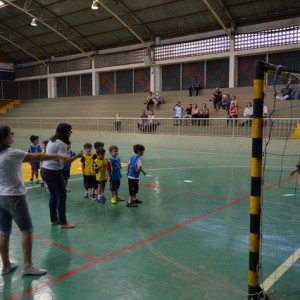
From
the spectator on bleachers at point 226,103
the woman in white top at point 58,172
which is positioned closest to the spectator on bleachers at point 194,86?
the spectator on bleachers at point 226,103

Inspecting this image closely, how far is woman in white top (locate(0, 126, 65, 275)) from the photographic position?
12.3ft

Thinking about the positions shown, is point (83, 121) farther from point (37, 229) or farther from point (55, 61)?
point (37, 229)

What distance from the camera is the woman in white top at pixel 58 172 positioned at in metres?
5.48

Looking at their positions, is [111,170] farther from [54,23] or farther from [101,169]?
[54,23]

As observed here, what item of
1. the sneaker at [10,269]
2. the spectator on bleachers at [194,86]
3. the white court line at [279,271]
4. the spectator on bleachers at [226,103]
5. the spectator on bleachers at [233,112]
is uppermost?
the spectator on bleachers at [194,86]

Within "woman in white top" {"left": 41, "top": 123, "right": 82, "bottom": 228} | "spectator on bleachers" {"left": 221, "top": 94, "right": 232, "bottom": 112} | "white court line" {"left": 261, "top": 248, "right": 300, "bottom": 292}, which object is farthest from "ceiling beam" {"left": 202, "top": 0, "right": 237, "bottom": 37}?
"white court line" {"left": 261, "top": 248, "right": 300, "bottom": 292}

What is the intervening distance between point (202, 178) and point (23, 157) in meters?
7.35

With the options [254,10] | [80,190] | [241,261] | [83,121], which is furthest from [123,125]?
[241,261]

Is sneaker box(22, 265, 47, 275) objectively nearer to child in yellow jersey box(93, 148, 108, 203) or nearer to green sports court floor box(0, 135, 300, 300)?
green sports court floor box(0, 135, 300, 300)

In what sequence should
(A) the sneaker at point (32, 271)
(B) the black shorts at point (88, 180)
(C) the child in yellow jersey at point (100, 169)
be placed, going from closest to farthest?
(A) the sneaker at point (32, 271)
(C) the child in yellow jersey at point (100, 169)
(B) the black shorts at point (88, 180)

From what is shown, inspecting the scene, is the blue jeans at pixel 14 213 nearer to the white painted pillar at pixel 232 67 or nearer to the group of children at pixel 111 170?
the group of children at pixel 111 170

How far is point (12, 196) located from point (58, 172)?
181 cm

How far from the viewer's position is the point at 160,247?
4.97m

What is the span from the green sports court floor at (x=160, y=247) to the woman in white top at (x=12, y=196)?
22 cm
